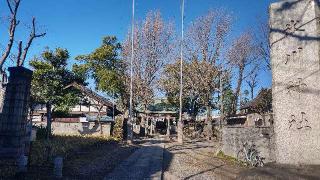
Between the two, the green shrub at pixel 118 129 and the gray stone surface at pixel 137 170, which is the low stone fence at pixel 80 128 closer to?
the green shrub at pixel 118 129

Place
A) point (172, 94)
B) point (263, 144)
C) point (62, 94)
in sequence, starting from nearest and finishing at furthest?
point (263, 144) < point (62, 94) < point (172, 94)

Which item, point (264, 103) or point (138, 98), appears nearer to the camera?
point (264, 103)

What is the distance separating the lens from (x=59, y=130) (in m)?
33.9

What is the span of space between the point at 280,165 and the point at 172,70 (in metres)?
40.0

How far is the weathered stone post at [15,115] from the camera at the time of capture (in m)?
13.2

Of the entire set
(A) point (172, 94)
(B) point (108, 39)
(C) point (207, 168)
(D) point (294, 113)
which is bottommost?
(C) point (207, 168)

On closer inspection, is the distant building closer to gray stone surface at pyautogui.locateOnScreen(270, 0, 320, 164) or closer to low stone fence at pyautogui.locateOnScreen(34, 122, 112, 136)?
low stone fence at pyautogui.locateOnScreen(34, 122, 112, 136)

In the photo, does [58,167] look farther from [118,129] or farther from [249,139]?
[118,129]

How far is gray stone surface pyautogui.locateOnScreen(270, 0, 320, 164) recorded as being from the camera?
26.9 feet

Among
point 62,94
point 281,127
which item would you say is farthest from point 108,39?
point 281,127

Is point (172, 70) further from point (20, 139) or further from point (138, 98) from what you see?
point (20, 139)

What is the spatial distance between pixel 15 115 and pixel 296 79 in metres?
10.4

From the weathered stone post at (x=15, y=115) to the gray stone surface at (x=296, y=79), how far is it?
956cm

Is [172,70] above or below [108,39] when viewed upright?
below
